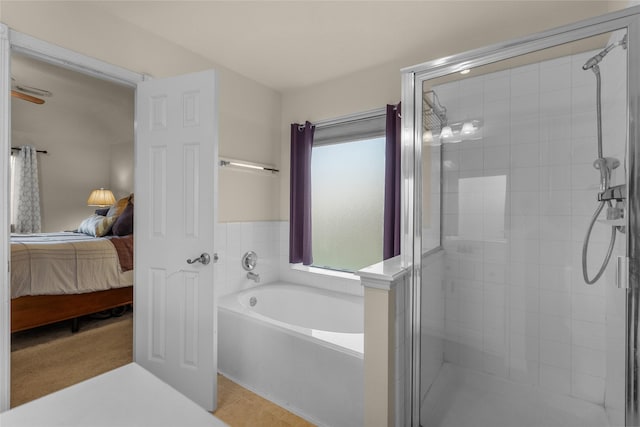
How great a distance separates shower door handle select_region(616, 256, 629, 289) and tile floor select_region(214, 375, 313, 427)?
1649mm

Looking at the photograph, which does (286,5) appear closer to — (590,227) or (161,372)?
(590,227)

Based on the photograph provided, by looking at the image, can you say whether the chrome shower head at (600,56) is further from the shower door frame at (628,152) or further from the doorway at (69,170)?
the doorway at (69,170)

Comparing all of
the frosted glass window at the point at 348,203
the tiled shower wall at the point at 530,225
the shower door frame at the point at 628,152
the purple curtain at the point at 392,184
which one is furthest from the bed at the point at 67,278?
the tiled shower wall at the point at 530,225

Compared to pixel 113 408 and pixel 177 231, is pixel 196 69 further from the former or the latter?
pixel 113 408

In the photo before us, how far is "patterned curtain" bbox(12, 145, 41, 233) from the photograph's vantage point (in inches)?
161

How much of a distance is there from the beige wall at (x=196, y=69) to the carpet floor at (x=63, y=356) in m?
1.45

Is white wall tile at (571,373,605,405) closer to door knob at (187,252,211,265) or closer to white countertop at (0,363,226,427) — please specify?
white countertop at (0,363,226,427)

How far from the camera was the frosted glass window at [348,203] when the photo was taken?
2809mm

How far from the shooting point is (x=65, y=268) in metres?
2.86

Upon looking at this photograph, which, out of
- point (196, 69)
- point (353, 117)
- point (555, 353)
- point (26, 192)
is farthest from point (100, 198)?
point (555, 353)

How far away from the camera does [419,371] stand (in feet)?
5.14

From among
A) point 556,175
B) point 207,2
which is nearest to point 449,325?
point 556,175

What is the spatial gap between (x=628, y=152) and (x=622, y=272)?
0.46 metres

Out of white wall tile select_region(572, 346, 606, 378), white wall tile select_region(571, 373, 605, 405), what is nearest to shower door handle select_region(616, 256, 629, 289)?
white wall tile select_region(572, 346, 606, 378)
